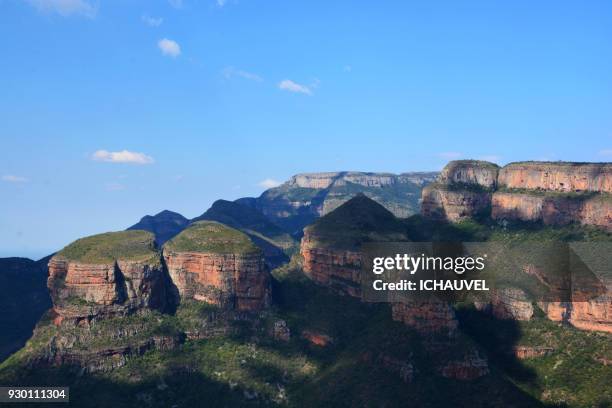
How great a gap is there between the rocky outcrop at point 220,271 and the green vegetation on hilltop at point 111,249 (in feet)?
16.5

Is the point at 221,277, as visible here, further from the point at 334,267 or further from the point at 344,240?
the point at 344,240

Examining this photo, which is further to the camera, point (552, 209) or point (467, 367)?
point (552, 209)

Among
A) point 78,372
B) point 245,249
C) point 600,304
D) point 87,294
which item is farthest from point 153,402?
point 600,304

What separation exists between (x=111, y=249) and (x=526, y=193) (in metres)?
83.1

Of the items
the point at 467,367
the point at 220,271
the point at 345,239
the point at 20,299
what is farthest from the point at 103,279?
the point at 20,299

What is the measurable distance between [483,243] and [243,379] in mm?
56847

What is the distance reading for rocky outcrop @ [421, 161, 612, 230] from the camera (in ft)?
418

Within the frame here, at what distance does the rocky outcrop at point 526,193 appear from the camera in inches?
5020

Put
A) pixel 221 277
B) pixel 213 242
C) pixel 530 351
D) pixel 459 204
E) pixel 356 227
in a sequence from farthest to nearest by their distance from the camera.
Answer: pixel 459 204
pixel 356 227
pixel 213 242
pixel 221 277
pixel 530 351

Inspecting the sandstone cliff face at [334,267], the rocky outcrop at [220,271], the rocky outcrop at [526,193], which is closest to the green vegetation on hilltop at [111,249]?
the rocky outcrop at [220,271]

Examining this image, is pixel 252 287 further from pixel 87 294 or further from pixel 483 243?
pixel 483 243

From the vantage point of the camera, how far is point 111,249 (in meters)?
113

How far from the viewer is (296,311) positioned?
125 m

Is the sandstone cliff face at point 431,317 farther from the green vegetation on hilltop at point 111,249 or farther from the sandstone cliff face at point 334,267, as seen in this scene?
the green vegetation on hilltop at point 111,249
